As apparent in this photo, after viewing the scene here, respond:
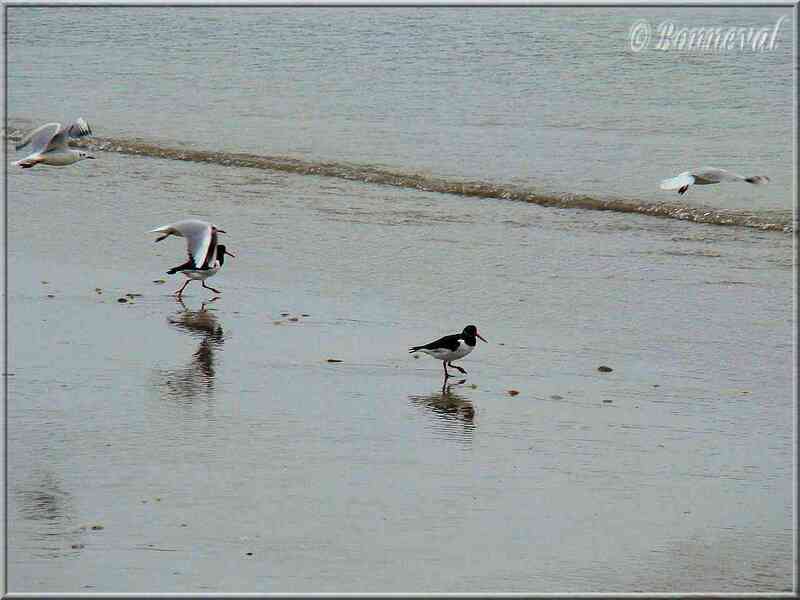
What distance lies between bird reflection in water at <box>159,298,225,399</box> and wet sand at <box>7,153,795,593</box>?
0.03 metres

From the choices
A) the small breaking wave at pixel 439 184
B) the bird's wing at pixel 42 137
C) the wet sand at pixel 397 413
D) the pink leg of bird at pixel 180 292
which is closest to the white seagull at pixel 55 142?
the bird's wing at pixel 42 137

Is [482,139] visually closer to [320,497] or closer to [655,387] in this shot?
[655,387]

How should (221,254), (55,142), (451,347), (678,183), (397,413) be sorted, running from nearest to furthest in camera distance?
(397,413), (451,347), (678,183), (221,254), (55,142)

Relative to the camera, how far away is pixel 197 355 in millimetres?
8328

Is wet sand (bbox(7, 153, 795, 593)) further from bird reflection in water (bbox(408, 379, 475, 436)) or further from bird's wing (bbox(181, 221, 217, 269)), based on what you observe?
bird's wing (bbox(181, 221, 217, 269))

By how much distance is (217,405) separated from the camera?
23.5 ft

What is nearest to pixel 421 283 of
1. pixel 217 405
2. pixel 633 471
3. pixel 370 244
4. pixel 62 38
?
pixel 370 244

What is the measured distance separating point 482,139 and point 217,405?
11.6m

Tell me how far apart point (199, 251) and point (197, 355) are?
162 cm

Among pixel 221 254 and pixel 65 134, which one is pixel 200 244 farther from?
pixel 65 134

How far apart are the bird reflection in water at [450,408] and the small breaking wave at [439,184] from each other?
21.0 feet

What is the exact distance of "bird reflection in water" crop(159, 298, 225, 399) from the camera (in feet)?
24.7

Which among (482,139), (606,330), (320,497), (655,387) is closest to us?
(320,497)

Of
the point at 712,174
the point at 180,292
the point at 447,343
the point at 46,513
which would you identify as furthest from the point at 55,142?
the point at 46,513
